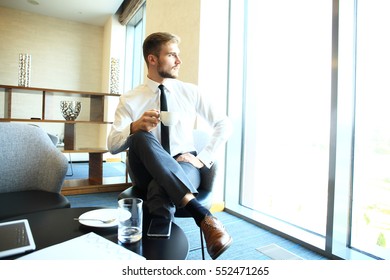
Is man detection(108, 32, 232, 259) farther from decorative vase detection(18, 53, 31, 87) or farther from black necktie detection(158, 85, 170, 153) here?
decorative vase detection(18, 53, 31, 87)

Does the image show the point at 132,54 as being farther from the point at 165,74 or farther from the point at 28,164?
the point at 28,164

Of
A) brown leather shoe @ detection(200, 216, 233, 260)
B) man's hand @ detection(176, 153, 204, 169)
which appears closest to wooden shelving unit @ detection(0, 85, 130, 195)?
man's hand @ detection(176, 153, 204, 169)

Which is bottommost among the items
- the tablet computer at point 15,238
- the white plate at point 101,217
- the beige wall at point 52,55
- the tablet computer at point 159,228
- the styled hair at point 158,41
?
the tablet computer at point 159,228

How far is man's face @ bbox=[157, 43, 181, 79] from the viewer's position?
5.09 ft

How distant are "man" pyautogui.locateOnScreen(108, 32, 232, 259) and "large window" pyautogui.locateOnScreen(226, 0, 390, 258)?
25.3 inches

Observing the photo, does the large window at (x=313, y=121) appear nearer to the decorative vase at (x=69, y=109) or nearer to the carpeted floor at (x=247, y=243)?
the carpeted floor at (x=247, y=243)

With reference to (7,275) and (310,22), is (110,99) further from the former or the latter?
(7,275)

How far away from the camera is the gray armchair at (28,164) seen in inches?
56.5

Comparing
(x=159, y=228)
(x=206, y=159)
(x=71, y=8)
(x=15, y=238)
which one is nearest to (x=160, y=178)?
(x=159, y=228)

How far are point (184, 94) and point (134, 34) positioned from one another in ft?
13.3

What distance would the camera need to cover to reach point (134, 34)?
5.09 meters

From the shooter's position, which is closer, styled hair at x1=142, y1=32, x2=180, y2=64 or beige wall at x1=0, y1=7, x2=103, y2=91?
styled hair at x1=142, y1=32, x2=180, y2=64

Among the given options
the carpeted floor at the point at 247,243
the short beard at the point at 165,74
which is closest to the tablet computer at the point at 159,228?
the carpeted floor at the point at 247,243

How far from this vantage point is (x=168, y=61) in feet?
5.09
